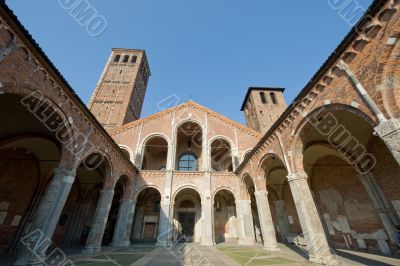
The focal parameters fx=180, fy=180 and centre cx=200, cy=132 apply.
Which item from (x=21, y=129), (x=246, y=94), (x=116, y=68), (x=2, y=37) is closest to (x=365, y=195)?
(x=2, y=37)

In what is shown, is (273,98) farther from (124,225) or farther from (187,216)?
(124,225)

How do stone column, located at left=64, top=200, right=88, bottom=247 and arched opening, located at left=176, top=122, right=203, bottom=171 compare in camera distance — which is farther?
arched opening, located at left=176, top=122, right=203, bottom=171

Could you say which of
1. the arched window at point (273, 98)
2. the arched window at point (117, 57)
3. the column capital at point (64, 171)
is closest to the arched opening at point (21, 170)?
the column capital at point (64, 171)

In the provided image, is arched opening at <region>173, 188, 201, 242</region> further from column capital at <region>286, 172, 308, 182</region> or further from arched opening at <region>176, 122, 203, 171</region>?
column capital at <region>286, 172, 308, 182</region>

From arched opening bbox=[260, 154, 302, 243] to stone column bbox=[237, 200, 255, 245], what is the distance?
8.85 feet

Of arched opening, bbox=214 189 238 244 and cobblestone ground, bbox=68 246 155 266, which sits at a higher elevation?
arched opening, bbox=214 189 238 244

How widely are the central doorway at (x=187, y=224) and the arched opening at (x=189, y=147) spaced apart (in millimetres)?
4220

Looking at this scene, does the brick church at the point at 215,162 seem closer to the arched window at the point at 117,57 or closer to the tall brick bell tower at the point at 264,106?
the tall brick bell tower at the point at 264,106

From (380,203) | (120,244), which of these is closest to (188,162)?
(120,244)

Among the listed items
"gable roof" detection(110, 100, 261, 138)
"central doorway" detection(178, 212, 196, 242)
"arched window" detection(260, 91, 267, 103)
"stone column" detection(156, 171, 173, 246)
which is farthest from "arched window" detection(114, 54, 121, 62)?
"central doorway" detection(178, 212, 196, 242)

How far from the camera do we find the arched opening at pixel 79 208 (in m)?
13.0

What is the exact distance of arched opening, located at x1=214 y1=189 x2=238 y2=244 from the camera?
1544 cm

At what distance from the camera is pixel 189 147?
19.5 meters

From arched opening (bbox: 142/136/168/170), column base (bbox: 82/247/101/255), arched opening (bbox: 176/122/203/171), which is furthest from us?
arched opening (bbox: 176/122/203/171)
